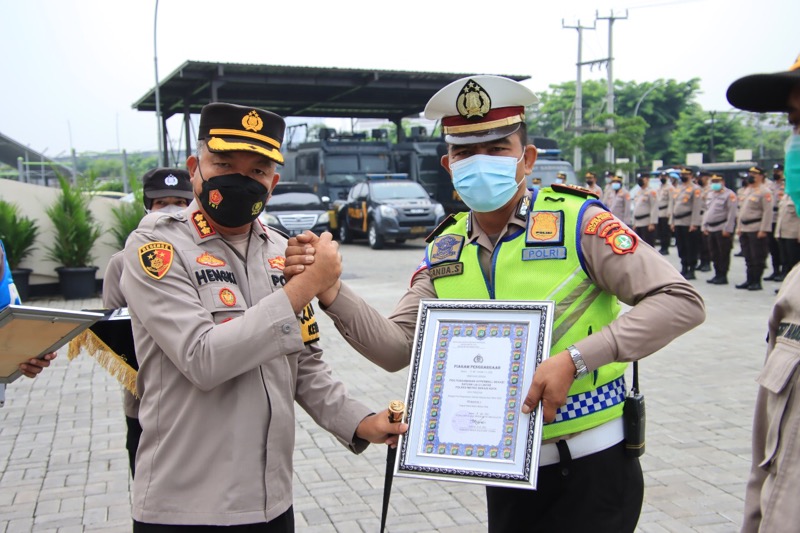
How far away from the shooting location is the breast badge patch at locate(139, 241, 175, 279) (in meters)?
2.09

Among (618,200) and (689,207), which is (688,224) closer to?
(689,207)

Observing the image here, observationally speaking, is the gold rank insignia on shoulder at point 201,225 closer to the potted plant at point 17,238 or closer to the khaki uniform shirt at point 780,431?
the khaki uniform shirt at point 780,431

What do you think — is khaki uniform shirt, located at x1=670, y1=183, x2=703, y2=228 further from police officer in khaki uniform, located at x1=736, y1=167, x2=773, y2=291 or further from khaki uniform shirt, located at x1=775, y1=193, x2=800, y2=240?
khaki uniform shirt, located at x1=775, y1=193, x2=800, y2=240

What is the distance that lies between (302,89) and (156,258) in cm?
2754

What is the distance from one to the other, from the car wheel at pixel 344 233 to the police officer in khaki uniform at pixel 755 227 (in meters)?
11.6

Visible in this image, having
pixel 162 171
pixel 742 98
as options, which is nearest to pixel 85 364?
pixel 162 171

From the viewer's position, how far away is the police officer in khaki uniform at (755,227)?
13430 millimetres

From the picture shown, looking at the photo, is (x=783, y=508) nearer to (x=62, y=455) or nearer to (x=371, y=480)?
(x=371, y=480)

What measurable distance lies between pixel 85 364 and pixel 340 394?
6788 mm

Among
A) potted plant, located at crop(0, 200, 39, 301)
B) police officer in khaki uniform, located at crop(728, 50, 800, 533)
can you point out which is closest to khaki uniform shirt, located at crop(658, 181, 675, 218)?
potted plant, located at crop(0, 200, 39, 301)

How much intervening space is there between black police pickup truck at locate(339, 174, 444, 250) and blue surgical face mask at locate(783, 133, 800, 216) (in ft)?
58.6

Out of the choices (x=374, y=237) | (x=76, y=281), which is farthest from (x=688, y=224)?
(x=76, y=281)

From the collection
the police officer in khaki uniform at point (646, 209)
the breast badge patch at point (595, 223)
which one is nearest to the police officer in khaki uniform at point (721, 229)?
the police officer in khaki uniform at point (646, 209)

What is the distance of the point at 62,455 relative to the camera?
17.7 ft
